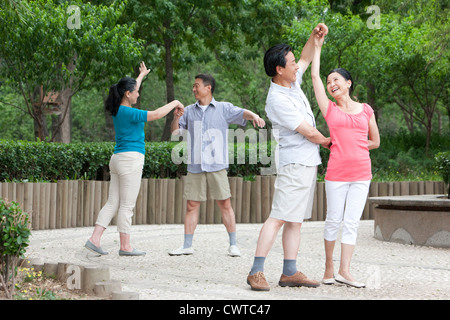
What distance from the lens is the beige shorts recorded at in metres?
7.23

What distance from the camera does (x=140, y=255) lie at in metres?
7.23

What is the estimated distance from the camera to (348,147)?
209 inches

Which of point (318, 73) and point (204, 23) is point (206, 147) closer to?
point (318, 73)

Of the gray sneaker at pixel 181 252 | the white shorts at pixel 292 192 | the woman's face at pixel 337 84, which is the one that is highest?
the woman's face at pixel 337 84

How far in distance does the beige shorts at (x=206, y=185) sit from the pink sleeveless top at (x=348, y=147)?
2047 mm

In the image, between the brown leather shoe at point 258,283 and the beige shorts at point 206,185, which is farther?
the beige shorts at point 206,185


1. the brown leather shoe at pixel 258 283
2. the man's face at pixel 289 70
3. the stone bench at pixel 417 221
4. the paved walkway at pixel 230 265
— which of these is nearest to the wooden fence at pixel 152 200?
the paved walkway at pixel 230 265

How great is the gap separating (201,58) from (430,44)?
45.4 feet

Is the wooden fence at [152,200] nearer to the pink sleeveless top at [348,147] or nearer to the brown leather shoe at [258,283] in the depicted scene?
the brown leather shoe at [258,283]

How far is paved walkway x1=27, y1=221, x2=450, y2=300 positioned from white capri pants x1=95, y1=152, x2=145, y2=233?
0.42 m

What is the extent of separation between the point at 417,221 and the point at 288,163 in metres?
4.11

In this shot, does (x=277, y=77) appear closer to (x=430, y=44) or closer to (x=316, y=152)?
(x=316, y=152)

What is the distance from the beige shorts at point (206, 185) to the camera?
7.23 meters

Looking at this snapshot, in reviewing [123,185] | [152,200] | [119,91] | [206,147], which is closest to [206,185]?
[206,147]
